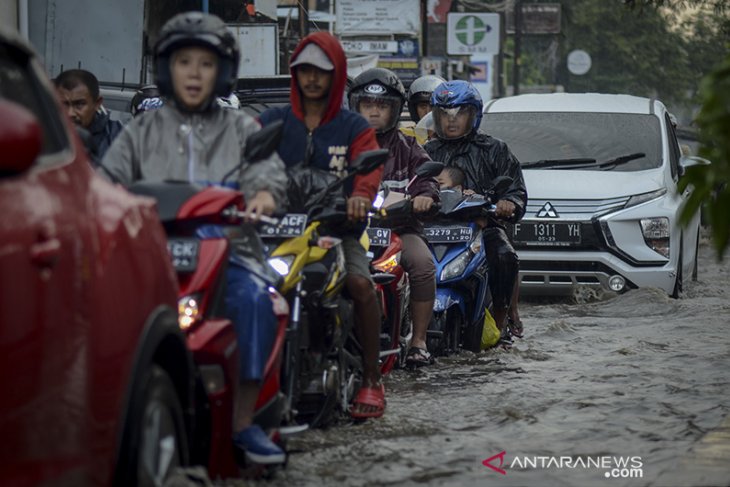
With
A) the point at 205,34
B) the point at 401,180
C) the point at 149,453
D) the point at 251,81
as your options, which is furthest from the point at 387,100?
the point at 251,81

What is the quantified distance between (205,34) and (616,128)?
33.7ft

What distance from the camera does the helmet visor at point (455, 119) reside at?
11422 mm

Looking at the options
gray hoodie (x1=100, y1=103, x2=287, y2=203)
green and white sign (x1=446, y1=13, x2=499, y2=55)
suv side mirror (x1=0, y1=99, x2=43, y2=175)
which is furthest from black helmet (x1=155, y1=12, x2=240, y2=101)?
green and white sign (x1=446, y1=13, x2=499, y2=55)

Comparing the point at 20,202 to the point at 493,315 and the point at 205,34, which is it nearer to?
the point at 205,34

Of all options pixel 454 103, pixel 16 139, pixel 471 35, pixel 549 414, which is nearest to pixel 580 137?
pixel 454 103

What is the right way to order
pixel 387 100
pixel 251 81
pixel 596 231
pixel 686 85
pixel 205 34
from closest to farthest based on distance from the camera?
pixel 205 34 → pixel 387 100 → pixel 596 231 → pixel 251 81 → pixel 686 85

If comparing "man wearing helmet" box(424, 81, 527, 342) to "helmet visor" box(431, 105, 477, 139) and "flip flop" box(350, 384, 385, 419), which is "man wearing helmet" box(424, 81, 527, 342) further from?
"flip flop" box(350, 384, 385, 419)

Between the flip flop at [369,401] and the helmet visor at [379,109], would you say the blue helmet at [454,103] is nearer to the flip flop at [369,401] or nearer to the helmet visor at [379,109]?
the helmet visor at [379,109]

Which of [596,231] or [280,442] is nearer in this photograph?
[280,442]

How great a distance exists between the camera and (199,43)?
20.9 ft

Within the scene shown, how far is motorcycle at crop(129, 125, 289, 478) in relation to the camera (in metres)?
5.51

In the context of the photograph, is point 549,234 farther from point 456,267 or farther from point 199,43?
point 199,43

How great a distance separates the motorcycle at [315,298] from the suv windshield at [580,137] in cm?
804

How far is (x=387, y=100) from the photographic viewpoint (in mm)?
10195
